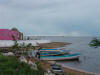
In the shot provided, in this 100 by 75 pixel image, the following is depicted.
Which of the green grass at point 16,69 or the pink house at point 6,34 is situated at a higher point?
the pink house at point 6,34

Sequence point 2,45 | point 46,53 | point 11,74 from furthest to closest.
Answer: point 2,45 < point 46,53 < point 11,74

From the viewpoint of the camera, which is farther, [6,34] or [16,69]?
[6,34]

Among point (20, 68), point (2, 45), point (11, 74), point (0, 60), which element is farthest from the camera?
point (2, 45)

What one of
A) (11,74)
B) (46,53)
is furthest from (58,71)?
(46,53)

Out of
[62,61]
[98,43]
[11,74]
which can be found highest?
[98,43]

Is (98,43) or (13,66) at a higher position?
(98,43)

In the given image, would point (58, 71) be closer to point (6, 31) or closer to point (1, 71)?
point (1, 71)

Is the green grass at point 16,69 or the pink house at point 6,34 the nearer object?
the green grass at point 16,69

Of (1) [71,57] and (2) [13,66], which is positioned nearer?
(2) [13,66]

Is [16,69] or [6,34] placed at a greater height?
[6,34]

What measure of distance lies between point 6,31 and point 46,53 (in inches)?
624

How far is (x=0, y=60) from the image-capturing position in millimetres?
18578

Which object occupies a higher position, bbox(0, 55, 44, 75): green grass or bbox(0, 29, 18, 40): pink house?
bbox(0, 29, 18, 40): pink house

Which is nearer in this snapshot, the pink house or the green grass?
the green grass
